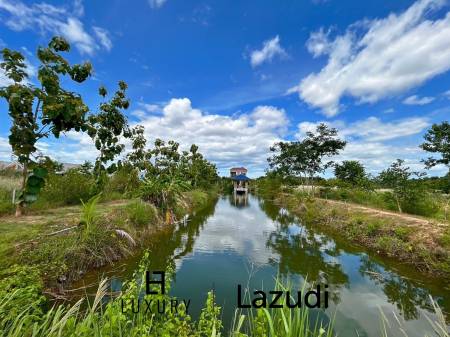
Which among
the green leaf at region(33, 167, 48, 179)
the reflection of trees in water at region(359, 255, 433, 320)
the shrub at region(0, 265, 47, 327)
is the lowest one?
the reflection of trees in water at region(359, 255, 433, 320)

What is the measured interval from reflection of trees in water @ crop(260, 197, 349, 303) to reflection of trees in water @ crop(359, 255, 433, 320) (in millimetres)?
852

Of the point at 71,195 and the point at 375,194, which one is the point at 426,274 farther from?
the point at 71,195

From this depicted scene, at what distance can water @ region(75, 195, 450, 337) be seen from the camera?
493 centimetres

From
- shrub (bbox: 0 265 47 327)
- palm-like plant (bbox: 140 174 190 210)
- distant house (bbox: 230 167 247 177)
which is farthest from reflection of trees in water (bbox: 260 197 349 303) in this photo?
distant house (bbox: 230 167 247 177)

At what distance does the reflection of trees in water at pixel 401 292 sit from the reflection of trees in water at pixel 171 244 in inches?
222

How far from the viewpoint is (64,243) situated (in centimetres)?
524

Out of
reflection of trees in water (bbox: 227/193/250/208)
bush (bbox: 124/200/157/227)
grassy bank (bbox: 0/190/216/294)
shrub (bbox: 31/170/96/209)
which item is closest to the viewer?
grassy bank (bbox: 0/190/216/294)

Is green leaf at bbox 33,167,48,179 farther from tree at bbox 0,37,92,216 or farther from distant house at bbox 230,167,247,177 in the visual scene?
distant house at bbox 230,167,247,177

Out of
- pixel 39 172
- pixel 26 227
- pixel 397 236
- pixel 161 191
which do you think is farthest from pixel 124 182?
pixel 397 236

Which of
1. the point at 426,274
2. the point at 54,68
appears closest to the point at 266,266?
the point at 426,274

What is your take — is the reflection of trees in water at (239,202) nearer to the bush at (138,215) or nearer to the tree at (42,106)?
the bush at (138,215)

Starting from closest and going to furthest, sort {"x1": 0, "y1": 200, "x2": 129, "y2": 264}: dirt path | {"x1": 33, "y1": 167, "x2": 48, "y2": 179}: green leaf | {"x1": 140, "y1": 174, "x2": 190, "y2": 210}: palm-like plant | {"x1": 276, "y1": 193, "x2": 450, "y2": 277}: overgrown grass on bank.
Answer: {"x1": 0, "y1": 200, "x2": 129, "y2": 264}: dirt path, {"x1": 33, "y1": 167, "x2": 48, "y2": 179}: green leaf, {"x1": 276, "y1": 193, "x2": 450, "y2": 277}: overgrown grass on bank, {"x1": 140, "y1": 174, "x2": 190, "y2": 210}: palm-like plant

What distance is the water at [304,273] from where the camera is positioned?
16.2ft

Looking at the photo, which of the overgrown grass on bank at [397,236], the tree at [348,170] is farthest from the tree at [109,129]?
the tree at [348,170]
